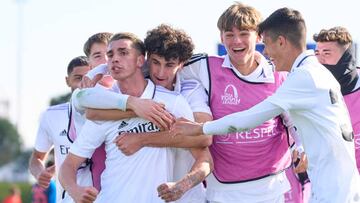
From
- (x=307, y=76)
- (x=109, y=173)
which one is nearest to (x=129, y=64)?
(x=109, y=173)

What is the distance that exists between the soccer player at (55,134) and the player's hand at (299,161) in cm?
213

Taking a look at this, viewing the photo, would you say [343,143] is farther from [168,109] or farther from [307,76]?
[168,109]

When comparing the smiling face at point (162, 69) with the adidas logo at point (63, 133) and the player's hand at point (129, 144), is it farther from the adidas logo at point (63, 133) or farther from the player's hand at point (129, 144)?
the adidas logo at point (63, 133)

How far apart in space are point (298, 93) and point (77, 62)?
3.73 m

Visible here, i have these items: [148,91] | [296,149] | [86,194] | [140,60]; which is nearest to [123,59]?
[140,60]

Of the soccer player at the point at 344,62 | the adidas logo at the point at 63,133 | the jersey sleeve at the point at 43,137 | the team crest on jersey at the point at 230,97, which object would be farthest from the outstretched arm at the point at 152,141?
the jersey sleeve at the point at 43,137

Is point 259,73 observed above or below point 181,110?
above

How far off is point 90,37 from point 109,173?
2.26 metres

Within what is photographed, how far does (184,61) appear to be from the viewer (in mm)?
7820

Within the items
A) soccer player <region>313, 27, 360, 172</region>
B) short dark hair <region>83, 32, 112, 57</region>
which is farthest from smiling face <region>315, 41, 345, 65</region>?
short dark hair <region>83, 32, 112, 57</region>

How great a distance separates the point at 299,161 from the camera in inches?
322

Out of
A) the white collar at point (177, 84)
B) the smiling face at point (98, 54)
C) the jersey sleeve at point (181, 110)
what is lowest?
the smiling face at point (98, 54)

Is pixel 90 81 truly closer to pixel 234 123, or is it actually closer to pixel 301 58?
pixel 234 123

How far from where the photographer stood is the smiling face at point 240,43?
25.6 ft
